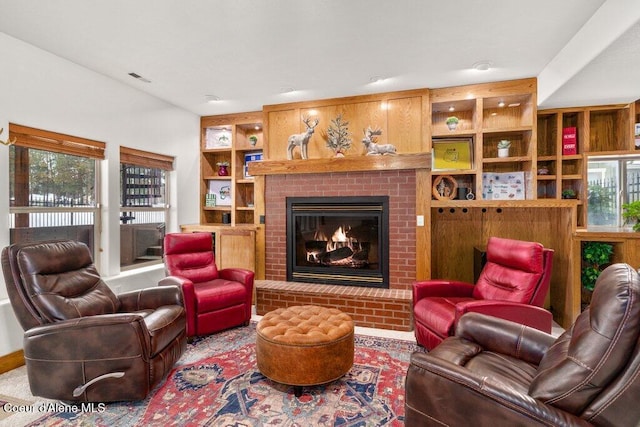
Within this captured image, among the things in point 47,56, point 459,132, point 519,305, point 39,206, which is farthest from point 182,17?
point 519,305

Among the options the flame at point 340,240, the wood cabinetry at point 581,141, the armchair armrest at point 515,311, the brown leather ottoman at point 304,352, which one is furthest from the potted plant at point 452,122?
the brown leather ottoman at point 304,352

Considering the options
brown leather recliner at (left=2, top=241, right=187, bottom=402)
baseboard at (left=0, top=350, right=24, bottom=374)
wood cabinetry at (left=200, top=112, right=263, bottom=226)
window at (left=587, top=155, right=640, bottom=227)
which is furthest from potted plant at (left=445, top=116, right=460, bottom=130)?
baseboard at (left=0, top=350, right=24, bottom=374)

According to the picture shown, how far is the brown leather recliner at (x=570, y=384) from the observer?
118 cm

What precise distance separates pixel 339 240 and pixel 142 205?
8.46 ft

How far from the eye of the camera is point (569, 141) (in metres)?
3.74

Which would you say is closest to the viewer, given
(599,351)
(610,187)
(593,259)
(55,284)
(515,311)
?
(599,351)

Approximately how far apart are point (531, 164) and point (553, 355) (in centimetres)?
276

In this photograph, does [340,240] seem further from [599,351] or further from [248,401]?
[599,351]

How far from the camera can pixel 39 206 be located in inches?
119

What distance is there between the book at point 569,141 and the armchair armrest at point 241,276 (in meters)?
3.78

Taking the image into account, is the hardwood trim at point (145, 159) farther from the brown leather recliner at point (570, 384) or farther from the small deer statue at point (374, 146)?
the brown leather recliner at point (570, 384)

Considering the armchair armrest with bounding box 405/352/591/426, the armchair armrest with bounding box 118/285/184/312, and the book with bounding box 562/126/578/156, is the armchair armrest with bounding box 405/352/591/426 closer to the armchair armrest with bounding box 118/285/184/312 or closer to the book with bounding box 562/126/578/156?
the armchair armrest with bounding box 118/285/184/312

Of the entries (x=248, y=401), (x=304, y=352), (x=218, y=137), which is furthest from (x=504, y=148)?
(x=218, y=137)

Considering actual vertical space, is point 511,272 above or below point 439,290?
above
